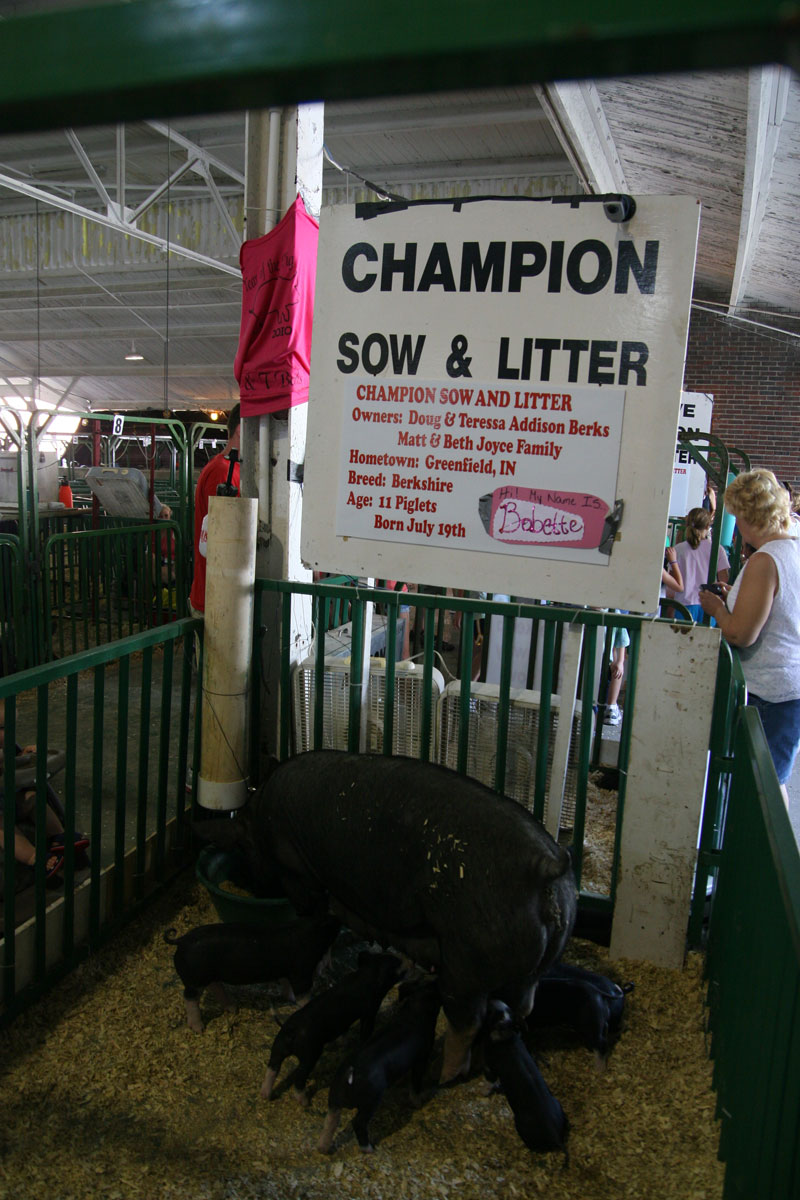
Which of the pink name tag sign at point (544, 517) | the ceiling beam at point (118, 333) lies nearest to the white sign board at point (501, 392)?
the pink name tag sign at point (544, 517)

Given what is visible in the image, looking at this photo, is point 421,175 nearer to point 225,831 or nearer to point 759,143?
point 759,143

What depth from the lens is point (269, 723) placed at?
3.88 meters

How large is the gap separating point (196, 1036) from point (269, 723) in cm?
149

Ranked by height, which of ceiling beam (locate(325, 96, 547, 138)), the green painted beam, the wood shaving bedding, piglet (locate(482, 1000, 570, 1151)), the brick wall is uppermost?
ceiling beam (locate(325, 96, 547, 138))

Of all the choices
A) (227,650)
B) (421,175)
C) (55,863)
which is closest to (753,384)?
(421,175)

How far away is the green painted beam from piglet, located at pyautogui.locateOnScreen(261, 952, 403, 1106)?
2.35 meters

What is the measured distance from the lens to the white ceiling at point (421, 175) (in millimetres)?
5785

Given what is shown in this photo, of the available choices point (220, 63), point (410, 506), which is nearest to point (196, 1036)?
point (410, 506)

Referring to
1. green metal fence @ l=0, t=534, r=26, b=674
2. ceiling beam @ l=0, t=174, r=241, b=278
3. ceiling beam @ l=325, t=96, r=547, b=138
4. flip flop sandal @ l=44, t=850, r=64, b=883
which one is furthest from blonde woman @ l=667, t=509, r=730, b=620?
green metal fence @ l=0, t=534, r=26, b=674

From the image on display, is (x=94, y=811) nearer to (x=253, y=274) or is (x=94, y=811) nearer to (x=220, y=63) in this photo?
(x=253, y=274)

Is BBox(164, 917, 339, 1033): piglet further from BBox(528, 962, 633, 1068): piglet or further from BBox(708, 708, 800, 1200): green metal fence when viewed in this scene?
BBox(708, 708, 800, 1200): green metal fence

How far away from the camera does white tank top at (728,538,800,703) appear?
11.3 feet

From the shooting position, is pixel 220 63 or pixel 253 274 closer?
pixel 220 63

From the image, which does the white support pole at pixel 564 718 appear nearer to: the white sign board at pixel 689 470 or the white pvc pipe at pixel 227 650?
the white pvc pipe at pixel 227 650
